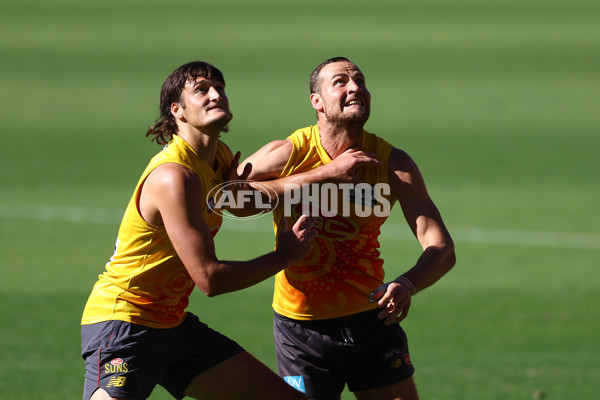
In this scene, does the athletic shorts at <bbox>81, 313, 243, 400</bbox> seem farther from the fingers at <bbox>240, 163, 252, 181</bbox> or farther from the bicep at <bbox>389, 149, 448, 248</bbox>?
the bicep at <bbox>389, 149, 448, 248</bbox>

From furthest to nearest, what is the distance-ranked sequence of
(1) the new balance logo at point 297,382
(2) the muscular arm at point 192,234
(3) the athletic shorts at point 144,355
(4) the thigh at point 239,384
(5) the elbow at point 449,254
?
(1) the new balance logo at point 297,382 < (5) the elbow at point 449,254 < (4) the thigh at point 239,384 < (3) the athletic shorts at point 144,355 < (2) the muscular arm at point 192,234

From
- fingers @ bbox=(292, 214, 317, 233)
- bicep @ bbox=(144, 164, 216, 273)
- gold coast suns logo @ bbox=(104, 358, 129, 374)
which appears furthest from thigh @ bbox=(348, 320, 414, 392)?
gold coast suns logo @ bbox=(104, 358, 129, 374)

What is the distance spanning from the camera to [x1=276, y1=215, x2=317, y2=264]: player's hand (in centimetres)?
522

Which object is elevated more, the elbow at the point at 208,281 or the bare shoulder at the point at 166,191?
the bare shoulder at the point at 166,191

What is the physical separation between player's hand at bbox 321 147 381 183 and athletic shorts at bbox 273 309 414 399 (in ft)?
3.00

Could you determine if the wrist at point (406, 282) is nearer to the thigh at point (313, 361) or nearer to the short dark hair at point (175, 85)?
the thigh at point (313, 361)

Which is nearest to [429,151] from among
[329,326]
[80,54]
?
[80,54]

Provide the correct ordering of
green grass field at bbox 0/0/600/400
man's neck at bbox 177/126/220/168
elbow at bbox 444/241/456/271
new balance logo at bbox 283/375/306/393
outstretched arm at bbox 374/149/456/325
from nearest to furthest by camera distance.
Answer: man's neck at bbox 177/126/220/168 < outstretched arm at bbox 374/149/456/325 < elbow at bbox 444/241/456/271 < new balance logo at bbox 283/375/306/393 < green grass field at bbox 0/0/600/400

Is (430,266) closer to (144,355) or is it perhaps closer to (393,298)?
(393,298)

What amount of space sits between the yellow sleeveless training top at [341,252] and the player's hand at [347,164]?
0.23 m

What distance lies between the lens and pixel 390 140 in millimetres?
20500

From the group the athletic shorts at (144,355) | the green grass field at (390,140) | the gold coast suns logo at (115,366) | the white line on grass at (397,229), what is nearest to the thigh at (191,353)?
the athletic shorts at (144,355)

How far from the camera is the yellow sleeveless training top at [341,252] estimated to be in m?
5.86

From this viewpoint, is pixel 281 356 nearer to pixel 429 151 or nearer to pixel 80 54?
pixel 429 151
